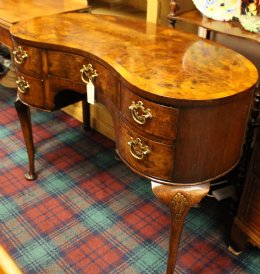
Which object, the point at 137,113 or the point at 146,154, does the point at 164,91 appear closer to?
the point at 137,113

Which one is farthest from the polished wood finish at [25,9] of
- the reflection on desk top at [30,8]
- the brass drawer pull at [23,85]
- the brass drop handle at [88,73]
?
the brass drop handle at [88,73]

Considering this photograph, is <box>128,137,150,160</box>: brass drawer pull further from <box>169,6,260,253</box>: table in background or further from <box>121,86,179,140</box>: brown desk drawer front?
<box>169,6,260,253</box>: table in background

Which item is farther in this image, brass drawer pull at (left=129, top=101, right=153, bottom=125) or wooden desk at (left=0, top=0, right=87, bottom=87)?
wooden desk at (left=0, top=0, right=87, bottom=87)

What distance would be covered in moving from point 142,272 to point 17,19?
4.52 ft

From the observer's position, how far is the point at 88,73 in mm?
1440

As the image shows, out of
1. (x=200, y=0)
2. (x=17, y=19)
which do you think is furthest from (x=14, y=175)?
(x=200, y=0)

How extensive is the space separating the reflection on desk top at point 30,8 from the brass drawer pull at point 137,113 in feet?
3.33

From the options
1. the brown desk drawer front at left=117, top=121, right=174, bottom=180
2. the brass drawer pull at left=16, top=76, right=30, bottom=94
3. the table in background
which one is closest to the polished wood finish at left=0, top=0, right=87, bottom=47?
the brass drawer pull at left=16, top=76, right=30, bottom=94

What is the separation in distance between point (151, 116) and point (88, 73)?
0.44 meters

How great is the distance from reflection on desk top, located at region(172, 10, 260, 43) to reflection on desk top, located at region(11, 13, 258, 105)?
0.20 feet

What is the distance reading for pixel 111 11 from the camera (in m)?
2.31

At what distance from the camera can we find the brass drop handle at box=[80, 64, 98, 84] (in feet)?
4.63

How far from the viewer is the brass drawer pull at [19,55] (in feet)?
5.28

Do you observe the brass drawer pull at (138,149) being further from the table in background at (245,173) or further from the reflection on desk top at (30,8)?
the reflection on desk top at (30,8)
